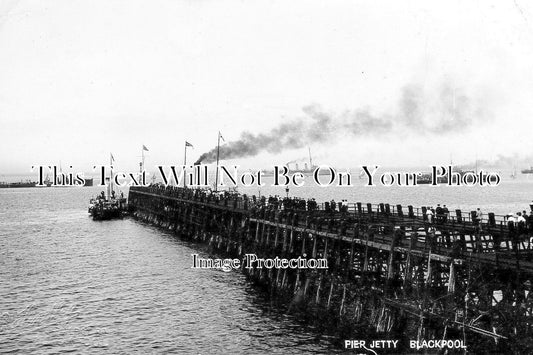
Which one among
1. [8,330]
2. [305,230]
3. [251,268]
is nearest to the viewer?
[8,330]

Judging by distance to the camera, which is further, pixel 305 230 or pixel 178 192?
pixel 178 192

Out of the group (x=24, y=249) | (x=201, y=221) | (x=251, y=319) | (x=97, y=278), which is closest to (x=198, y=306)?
(x=251, y=319)

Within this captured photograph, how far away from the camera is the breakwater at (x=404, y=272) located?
17.1m

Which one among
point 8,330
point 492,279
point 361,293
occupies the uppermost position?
point 492,279

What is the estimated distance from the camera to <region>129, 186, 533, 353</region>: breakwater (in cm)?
1714

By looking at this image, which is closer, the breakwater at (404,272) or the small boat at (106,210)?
the breakwater at (404,272)

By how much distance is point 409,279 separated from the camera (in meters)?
20.8

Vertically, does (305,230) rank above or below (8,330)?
above

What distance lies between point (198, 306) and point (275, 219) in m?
8.41

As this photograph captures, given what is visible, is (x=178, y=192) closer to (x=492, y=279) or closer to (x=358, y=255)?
(x=358, y=255)

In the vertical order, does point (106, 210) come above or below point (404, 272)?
below

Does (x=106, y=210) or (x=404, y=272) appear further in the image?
(x=106, y=210)

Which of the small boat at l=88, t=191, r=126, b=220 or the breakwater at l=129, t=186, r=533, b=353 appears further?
the small boat at l=88, t=191, r=126, b=220

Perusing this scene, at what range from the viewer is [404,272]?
23359 millimetres
